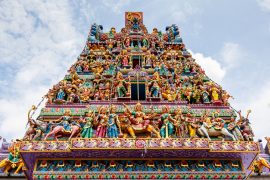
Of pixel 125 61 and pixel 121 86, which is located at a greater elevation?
pixel 125 61

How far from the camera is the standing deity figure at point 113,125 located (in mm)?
9584

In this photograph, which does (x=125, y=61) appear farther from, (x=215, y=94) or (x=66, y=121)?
(x=66, y=121)

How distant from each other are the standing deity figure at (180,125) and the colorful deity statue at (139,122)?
0.65 metres

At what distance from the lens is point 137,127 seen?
9.84 metres

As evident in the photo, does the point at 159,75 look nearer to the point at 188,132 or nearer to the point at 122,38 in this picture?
the point at 188,132

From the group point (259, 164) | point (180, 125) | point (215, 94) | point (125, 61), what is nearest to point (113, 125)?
point (180, 125)

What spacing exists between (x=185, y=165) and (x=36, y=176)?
4005mm

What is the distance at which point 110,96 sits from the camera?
1167 cm

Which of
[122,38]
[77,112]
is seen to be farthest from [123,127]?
[122,38]

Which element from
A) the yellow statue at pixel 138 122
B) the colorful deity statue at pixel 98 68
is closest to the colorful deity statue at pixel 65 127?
the yellow statue at pixel 138 122

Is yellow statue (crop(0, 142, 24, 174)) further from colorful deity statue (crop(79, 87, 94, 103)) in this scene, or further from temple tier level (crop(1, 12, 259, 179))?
colorful deity statue (crop(79, 87, 94, 103))

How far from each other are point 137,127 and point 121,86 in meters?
2.42

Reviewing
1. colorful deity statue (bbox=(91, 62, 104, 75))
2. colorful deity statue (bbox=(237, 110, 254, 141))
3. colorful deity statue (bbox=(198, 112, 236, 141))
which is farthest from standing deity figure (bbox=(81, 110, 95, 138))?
colorful deity statue (bbox=(237, 110, 254, 141))

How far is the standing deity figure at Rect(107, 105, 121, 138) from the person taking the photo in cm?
958
